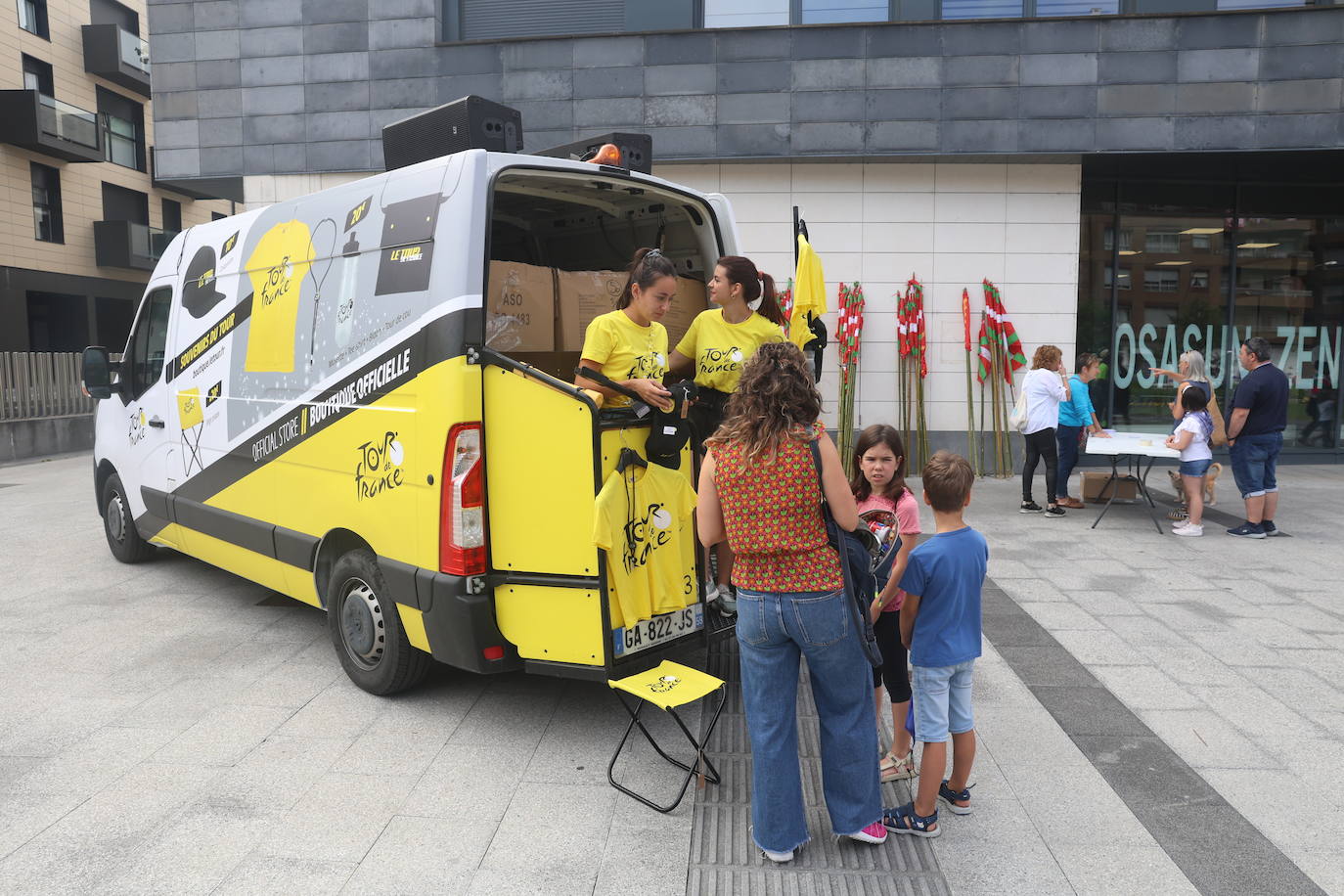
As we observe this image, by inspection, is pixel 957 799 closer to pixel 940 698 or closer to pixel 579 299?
pixel 940 698

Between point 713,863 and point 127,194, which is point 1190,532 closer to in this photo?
point 713,863

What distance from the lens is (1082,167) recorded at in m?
12.0

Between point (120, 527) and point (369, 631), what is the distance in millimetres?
4011

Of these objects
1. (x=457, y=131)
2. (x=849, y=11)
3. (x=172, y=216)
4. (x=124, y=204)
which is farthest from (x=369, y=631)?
(x=172, y=216)

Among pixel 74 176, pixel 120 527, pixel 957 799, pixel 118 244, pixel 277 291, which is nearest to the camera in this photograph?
pixel 957 799

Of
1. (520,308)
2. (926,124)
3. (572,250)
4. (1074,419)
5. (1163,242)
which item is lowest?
(1074,419)

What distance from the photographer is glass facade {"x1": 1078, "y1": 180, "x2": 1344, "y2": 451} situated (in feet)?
40.7

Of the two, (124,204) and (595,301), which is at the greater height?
(124,204)

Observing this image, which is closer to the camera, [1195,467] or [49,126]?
[1195,467]

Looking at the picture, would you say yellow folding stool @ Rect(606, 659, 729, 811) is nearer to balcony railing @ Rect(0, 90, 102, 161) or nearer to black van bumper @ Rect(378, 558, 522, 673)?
black van bumper @ Rect(378, 558, 522, 673)

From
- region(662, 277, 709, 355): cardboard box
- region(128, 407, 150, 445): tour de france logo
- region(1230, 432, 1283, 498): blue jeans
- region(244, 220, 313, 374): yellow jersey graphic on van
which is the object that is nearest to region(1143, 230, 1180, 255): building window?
A: region(1230, 432, 1283, 498): blue jeans

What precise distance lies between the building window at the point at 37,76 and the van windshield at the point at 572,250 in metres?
23.9

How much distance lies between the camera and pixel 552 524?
11.9 ft

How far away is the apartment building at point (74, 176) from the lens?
22125mm
